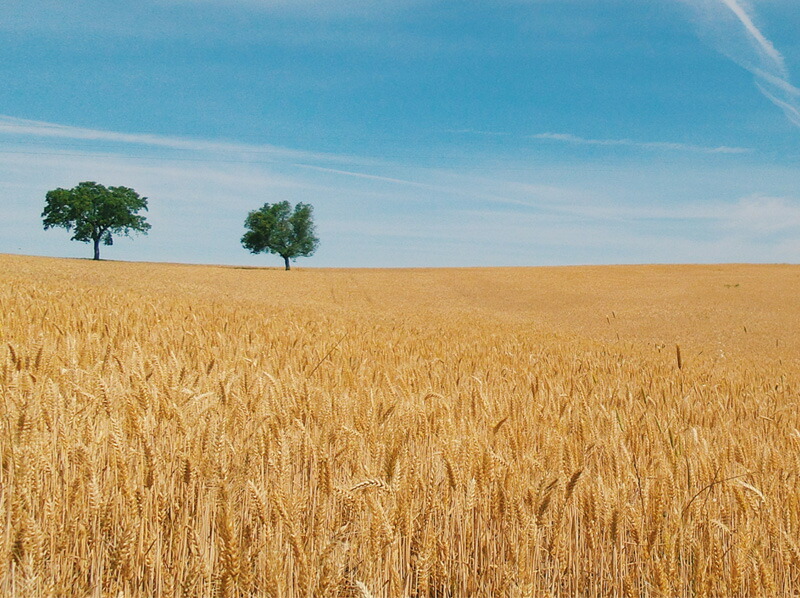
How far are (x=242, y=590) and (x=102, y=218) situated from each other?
2933 inches

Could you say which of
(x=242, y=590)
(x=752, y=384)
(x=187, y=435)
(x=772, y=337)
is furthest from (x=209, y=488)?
(x=772, y=337)

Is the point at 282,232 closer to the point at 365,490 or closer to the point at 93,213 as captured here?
the point at 93,213

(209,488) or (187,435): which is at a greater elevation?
(187,435)

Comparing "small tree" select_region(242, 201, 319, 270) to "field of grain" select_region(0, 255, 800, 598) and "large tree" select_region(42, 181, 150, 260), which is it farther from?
"field of grain" select_region(0, 255, 800, 598)

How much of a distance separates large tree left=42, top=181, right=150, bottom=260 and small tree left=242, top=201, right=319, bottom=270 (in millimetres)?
14310

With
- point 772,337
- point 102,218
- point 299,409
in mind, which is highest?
point 102,218

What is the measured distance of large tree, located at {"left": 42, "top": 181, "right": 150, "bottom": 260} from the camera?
6581 cm

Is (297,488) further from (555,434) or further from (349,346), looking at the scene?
(349,346)

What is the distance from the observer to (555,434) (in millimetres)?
3225

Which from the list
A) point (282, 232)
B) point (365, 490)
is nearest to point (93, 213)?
point (282, 232)

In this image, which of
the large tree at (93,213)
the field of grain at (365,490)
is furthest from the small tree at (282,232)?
the field of grain at (365,490)

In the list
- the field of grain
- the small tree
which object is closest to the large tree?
the small tree

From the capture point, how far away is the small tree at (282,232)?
214ft

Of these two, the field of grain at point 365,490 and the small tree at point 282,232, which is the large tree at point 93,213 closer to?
the small tree at point 282,232
